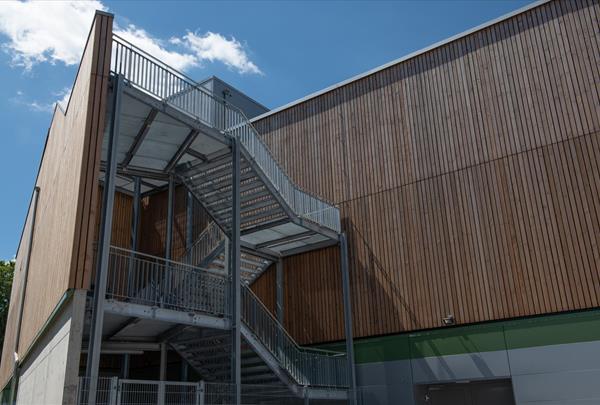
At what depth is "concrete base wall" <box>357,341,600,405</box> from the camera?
1628cm

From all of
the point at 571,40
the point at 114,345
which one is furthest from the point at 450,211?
the point at 114,345

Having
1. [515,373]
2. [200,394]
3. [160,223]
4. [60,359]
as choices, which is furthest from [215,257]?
[515,373]

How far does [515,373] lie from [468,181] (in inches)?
267

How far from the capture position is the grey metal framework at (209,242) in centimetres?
1443

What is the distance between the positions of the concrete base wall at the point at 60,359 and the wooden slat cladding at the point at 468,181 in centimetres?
1040

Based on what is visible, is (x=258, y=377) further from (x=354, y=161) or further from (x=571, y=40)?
(x=571, y=40)

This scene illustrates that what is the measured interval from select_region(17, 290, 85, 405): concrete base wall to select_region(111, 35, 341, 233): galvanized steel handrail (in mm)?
6351

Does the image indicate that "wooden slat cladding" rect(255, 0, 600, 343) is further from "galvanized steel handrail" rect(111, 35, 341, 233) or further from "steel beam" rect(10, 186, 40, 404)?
"steel beam" rect(10, 186, 40, 404)

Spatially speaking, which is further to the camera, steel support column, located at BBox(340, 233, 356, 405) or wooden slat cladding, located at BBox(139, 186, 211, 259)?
wooden slat cladding, located at BBox(139, 186, 211, 259)

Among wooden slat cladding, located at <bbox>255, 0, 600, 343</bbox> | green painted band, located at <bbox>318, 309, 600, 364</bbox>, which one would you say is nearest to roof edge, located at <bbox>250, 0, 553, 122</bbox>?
wooden slat cladding, located at <bbox>255, 0, 600, 343</bbox>

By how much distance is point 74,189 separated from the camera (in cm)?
1341

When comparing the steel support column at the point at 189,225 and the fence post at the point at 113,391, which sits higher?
the steel support column at the point at 189,225

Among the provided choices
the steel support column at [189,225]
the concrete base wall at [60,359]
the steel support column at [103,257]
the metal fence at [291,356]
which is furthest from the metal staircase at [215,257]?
the steel support column at [103,257]

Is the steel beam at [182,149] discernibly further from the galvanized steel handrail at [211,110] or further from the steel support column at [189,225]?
the steel support column at [189,225]
